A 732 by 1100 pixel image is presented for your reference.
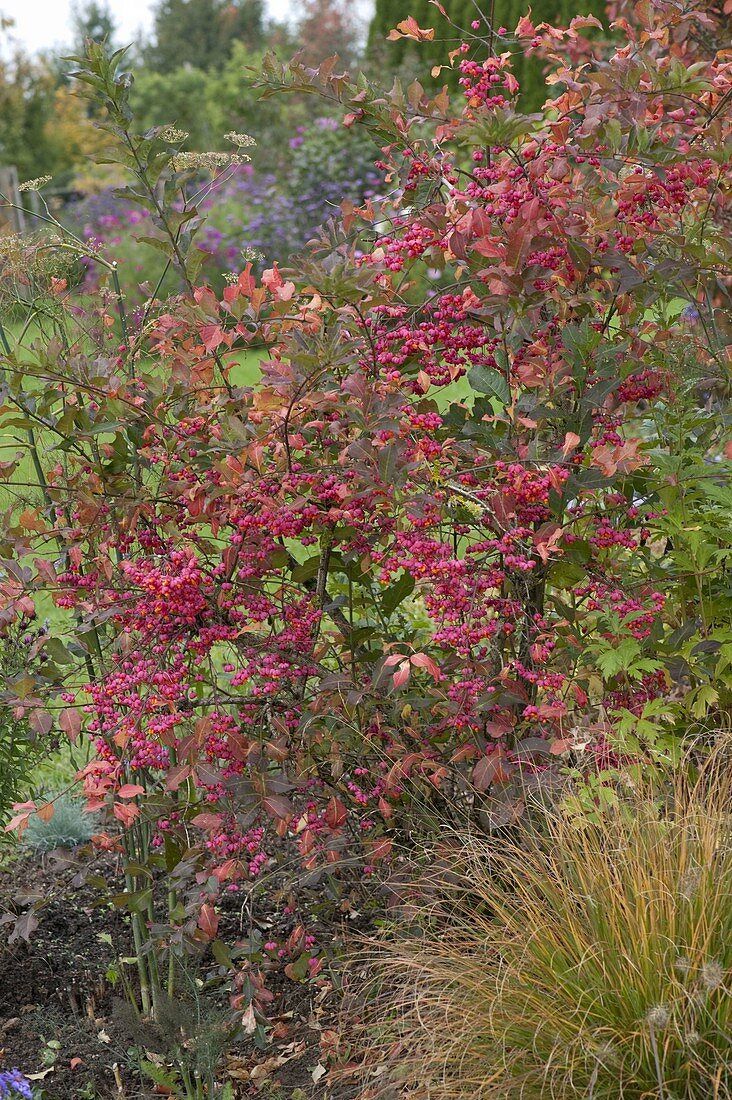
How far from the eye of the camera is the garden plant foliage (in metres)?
2.43

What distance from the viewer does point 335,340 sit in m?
2.23

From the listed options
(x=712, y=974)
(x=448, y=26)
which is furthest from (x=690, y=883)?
(x=448, y=26)

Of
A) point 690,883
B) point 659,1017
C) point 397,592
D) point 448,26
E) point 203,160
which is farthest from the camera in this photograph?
point 448,26

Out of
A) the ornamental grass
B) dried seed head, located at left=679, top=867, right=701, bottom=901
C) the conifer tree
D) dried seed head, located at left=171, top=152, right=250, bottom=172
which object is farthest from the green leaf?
the conifer tree

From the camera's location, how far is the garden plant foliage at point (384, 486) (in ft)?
7.98

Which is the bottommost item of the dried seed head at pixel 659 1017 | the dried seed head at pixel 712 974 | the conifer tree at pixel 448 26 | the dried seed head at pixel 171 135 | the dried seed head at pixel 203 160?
the dried seed head at pixel 659 1017

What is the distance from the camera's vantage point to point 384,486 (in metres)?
2.31

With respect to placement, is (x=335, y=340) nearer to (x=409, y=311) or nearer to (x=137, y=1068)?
(x=409, y=311)

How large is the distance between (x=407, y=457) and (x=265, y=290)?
506 millimetres

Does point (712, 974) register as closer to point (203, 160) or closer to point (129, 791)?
point (129, 791)

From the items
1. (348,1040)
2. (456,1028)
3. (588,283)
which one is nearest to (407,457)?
(588,283)

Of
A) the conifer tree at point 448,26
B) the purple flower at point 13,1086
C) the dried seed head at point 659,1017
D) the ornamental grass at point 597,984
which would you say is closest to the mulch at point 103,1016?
the purple flower at point 13,1086

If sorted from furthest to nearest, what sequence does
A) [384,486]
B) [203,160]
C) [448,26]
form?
[448,26] → [203,160] → [384,486]

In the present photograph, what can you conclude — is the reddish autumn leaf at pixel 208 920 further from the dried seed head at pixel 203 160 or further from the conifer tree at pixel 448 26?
the conifer tree at pixel 448 26
